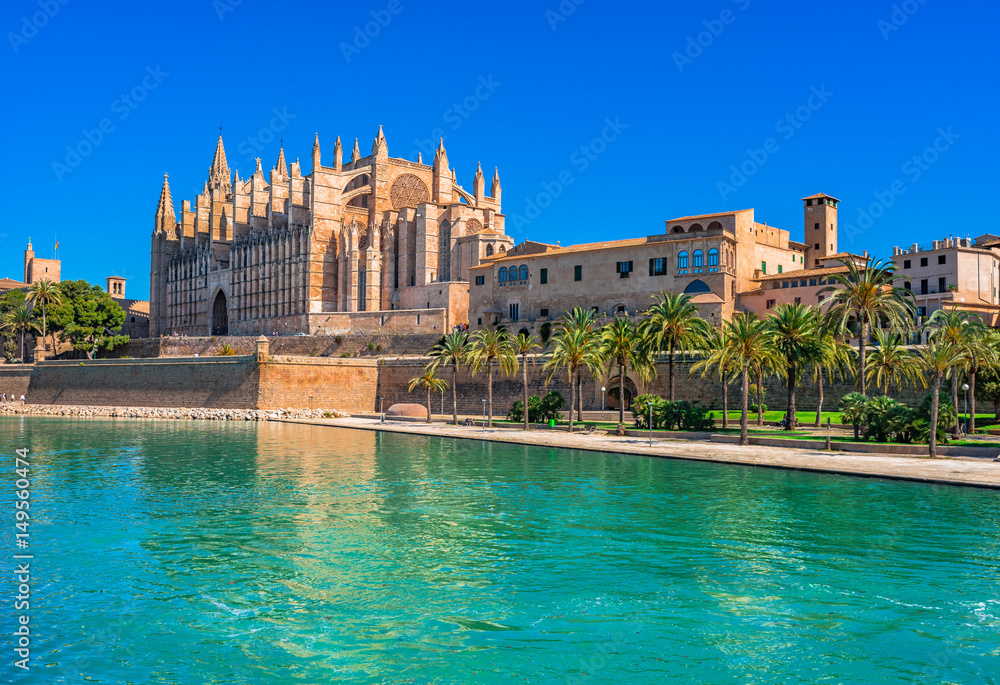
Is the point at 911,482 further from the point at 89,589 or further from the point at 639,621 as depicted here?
the point at 89,589

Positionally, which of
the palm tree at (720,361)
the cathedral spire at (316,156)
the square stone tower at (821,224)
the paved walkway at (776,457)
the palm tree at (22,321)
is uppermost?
the cathedral spire at (316,156)

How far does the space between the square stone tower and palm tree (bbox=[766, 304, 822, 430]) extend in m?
36.3

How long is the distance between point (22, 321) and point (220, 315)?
21572 mm

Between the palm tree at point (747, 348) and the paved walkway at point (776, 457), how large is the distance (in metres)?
2.35

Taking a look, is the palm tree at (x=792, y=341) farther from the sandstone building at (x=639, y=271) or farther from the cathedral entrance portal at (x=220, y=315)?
the cathedral entrance portal at (x=220, y=315)

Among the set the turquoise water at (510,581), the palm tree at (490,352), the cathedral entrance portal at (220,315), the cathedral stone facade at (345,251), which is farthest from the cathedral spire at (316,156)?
the turquoise water at (510,581)

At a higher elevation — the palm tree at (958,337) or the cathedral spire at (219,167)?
the cathedral spire at (219,167)

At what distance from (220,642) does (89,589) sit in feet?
11.8

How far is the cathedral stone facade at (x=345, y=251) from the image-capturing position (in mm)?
70812

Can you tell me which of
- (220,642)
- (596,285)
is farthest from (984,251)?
(220,642)

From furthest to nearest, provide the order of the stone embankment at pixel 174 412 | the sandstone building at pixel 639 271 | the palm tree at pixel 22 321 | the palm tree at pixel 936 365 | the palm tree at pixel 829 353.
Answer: the palm tree at pixel 22 321, the stone embankment at pixel 174 412, the sandstone building at pixel 639 271, the palm tree at pixel 829 353, the palm tree at pixel 936 365

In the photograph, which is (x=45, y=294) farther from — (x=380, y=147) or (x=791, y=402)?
(x=791, y=402)

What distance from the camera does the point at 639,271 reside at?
54.8m

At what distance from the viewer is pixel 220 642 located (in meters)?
10.5
